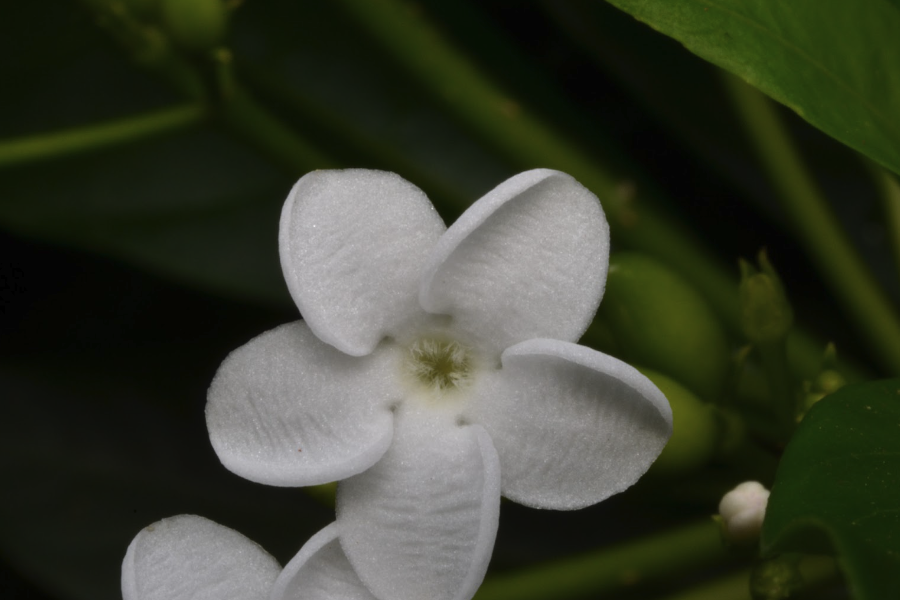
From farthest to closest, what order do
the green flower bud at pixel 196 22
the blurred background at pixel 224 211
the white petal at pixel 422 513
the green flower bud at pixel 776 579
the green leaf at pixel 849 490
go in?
the blurred background at pixel 224 211 < the green flower bud at pixel 196 22 < the green flower bud at pixel 776 579 < the white petal at pixel 422 513 < the green leaf at pixel 849 490

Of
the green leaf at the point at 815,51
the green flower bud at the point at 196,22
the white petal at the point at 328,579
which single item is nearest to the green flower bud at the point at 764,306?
the green leaf at the point at 815,51

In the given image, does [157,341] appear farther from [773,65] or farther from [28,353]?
[773,65]

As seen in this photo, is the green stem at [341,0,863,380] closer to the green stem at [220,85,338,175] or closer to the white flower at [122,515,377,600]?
the green stem at [220,85,338,175]

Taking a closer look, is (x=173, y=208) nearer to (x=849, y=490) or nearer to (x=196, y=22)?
(x=196, y=22)

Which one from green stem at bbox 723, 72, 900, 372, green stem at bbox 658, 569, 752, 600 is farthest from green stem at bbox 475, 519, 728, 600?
green stem at bbox 723, 72, 900, 372

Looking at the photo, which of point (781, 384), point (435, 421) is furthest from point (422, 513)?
point (781, 384)

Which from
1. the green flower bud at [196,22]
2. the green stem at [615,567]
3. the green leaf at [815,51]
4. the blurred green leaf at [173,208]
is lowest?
the blurred green leaf at [173,208]

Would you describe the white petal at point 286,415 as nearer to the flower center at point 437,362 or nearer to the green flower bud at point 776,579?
the flower center at point 437,362

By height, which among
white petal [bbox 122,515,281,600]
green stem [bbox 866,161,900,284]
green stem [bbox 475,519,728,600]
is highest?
green stem [bbox 866,161,900,284]
